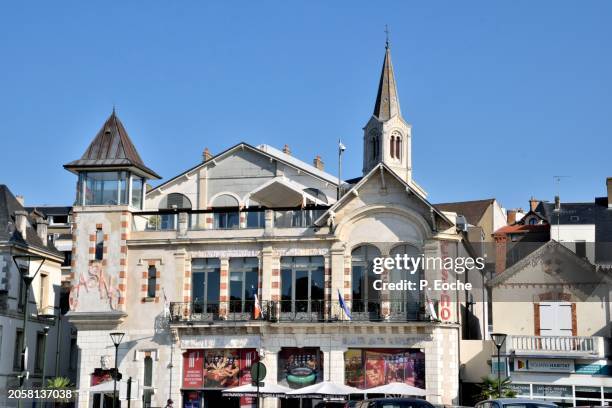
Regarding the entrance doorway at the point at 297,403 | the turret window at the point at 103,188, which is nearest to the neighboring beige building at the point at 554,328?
the entrance doorway at the point at 297,403

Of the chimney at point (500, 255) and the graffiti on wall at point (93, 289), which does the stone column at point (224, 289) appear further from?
the chimney at point (500, 255)

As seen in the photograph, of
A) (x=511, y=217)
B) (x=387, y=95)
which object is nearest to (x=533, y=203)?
(x=511, y=217)

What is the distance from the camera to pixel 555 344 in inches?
1666

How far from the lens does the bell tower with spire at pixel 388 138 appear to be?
51031mm

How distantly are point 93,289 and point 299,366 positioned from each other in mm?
10178

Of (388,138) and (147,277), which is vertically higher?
(388,138)

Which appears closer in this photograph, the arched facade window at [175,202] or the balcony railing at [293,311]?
the balcony railing at [293,311]

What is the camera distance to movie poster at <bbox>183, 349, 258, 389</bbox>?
142 ft

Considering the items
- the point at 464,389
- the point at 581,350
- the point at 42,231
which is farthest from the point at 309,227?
the point at 42,231

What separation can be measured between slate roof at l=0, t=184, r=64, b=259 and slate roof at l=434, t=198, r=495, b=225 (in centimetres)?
2973

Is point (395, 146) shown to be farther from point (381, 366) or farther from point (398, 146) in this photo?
point (381, 366)

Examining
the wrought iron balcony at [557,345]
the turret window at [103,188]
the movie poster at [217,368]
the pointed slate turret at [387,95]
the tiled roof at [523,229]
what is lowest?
the movie poster at [217,368]

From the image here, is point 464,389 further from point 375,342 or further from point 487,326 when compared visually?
point 487,326

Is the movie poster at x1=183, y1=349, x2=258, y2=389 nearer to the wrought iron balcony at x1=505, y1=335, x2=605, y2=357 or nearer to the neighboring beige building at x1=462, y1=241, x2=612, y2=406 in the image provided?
the neighboring beige building at x1=462, y1=241, x2=612, y2=406
